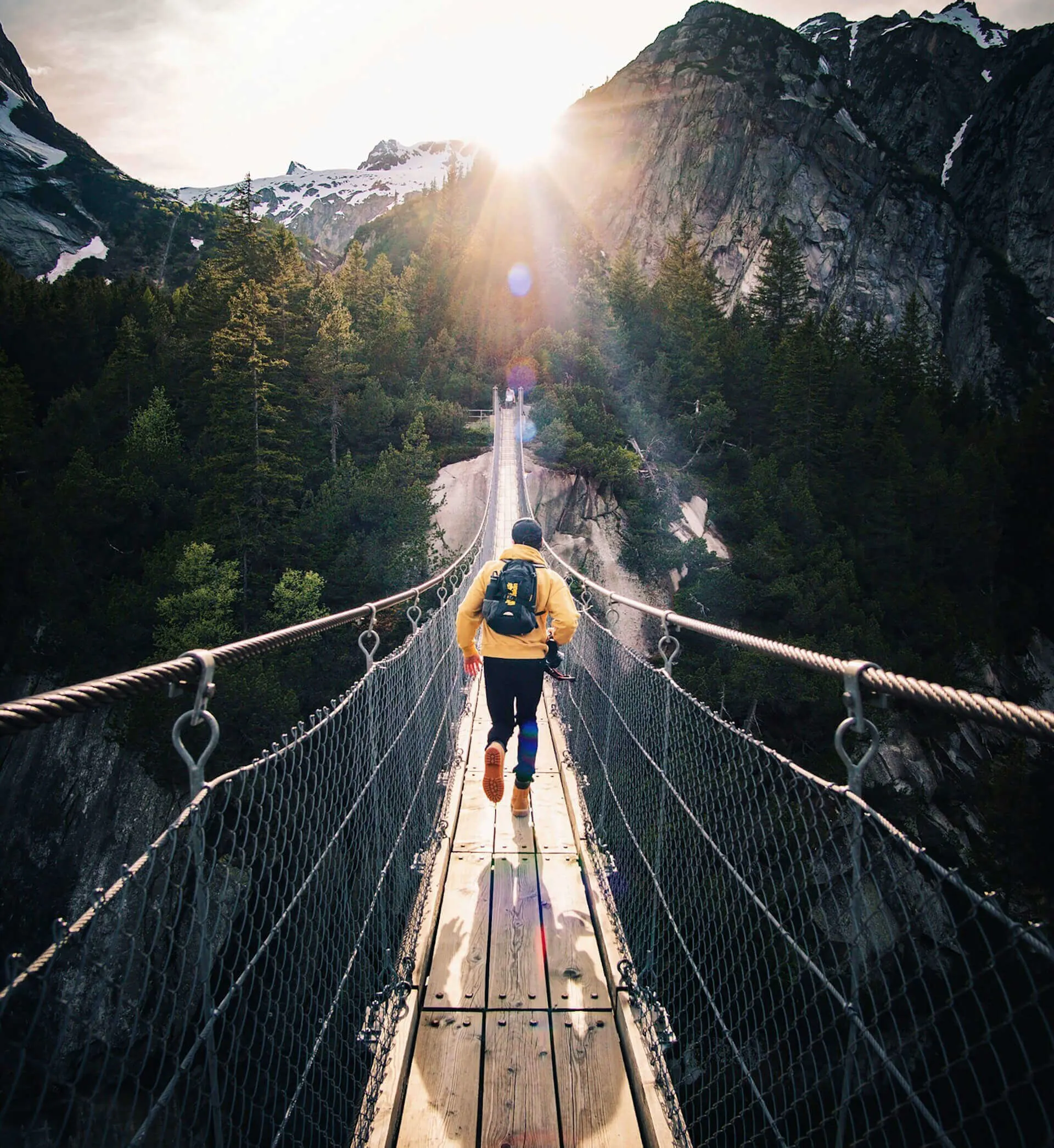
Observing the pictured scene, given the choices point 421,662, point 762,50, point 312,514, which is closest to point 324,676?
point 312,514

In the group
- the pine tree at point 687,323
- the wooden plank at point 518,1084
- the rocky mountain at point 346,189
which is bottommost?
the wooden plank at point 518,1084

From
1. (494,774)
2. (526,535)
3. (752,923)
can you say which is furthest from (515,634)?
(752,923)

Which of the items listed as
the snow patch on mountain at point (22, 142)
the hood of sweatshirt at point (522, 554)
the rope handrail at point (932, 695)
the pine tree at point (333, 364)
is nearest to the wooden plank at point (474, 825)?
the hood of sweatshirt at point (522, 554)

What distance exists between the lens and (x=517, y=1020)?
2137 mm

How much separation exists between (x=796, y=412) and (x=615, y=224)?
105ft

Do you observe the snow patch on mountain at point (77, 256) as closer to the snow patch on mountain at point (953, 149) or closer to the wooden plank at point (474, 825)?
the wooden plank at point (474, 825)

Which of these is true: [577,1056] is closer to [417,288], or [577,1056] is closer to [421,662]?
[421,662]

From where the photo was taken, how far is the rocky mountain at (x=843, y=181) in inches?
1566

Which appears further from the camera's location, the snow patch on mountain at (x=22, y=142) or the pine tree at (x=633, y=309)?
the snow patch on mountain at (x=22, y=142)

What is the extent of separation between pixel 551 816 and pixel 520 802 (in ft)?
0.69

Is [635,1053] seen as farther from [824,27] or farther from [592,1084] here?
[824,27]

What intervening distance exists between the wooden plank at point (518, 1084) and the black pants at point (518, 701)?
1254 mm

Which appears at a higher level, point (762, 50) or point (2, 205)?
point (762, 50)

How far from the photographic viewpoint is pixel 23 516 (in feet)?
60.1
